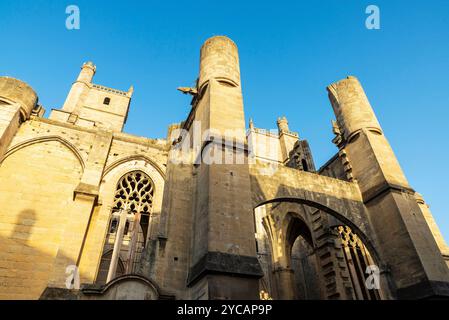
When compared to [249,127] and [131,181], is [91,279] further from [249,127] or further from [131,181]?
[249,127]

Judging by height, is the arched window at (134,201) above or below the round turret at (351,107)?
below

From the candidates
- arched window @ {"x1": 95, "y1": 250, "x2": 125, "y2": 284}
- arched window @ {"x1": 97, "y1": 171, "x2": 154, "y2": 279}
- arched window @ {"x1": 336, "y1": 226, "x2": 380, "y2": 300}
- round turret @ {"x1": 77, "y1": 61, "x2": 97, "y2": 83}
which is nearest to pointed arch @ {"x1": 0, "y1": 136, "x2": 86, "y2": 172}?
arched window @ {"x1": 97, "y1": 171, "x2": 154, "y2": 279}

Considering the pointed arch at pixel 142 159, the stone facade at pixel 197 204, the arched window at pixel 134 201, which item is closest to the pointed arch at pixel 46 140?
the stone facade at pixel 197 204

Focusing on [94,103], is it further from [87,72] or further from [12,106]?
[12,106]

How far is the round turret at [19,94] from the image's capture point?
992 centimetres

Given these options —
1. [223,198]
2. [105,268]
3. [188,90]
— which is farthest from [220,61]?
[105,268]

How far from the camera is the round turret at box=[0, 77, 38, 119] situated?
32.6 feet

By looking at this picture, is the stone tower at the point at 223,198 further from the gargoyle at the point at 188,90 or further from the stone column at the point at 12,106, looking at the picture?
the stone column at the point at 12,106

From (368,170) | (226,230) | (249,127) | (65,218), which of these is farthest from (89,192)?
(249,127)

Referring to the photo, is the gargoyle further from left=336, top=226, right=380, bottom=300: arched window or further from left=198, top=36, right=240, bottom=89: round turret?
left=336, top=226, right=380, bottom=300: arched window

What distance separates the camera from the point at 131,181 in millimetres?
11109

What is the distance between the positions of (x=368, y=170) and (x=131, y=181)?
30.3 feet

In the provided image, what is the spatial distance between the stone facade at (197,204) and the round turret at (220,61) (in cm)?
6

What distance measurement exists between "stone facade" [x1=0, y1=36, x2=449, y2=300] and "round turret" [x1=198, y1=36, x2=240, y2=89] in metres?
0.06
